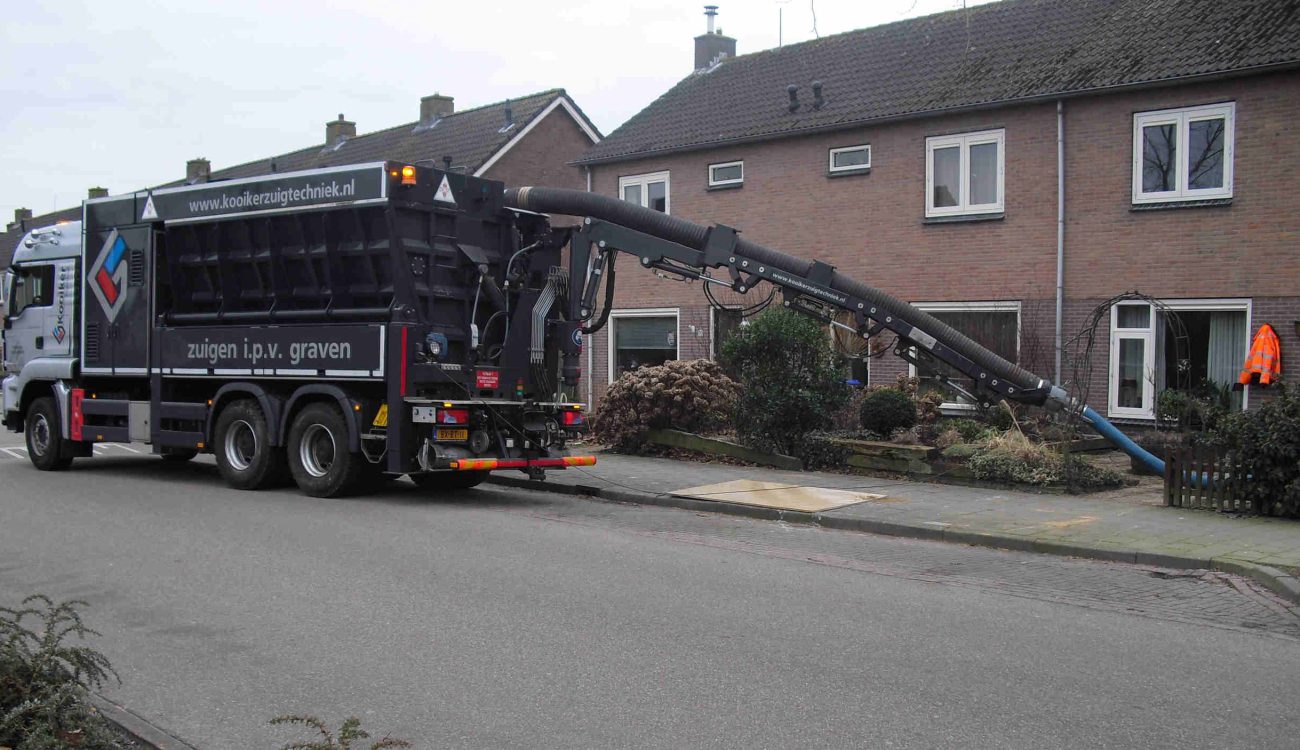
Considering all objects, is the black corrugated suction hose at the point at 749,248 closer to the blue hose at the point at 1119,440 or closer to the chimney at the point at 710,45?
the blue hose at the point at 1119,440

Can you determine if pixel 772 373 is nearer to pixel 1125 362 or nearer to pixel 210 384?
pixel 1125 362

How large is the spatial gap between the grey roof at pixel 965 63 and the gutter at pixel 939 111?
33 mm

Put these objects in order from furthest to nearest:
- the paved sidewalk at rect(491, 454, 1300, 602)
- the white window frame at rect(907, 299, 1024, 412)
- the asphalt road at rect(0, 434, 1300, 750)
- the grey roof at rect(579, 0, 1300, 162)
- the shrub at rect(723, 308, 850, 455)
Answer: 1. the white window frame at rect(907, 299, 1024, 412)
2. the grey roof at rect(579, 0, 1300, 162)
3. the shrub at rect(723, 308, 850, 455)
4. the paved sidewalk at rect(491, 454, 1300, 602)
5. the asphalt road at rect(0, 434, 1300, 750)

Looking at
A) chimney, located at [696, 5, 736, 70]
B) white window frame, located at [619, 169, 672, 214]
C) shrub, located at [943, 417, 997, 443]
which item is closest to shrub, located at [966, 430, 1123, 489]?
shrub, located at [943, 417, 997, 443]

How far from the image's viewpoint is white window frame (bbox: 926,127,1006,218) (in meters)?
18.5

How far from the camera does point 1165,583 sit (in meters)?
8.66

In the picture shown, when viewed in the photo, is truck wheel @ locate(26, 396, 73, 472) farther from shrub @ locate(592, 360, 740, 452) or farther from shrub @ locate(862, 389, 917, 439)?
shrub @ locate(862, 389, 917, 439)

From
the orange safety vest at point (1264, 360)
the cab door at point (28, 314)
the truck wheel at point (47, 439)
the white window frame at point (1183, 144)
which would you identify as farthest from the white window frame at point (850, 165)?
the truck wheel at point (47, 439)

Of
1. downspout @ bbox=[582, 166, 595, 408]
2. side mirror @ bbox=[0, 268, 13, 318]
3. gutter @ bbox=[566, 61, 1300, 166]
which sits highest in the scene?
gutter @ bbox=[566, 61, 1300, 166]

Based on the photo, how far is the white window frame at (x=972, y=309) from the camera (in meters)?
18.1

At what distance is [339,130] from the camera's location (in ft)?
138

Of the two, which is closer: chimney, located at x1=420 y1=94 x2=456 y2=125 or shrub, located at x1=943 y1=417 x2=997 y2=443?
shrub, located at x1=943 y1=417 x2=997 y2=443

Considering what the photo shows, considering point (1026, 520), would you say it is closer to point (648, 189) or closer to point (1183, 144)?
point (1183, 144)

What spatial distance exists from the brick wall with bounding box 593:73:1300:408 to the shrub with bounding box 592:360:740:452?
14.1 ft
